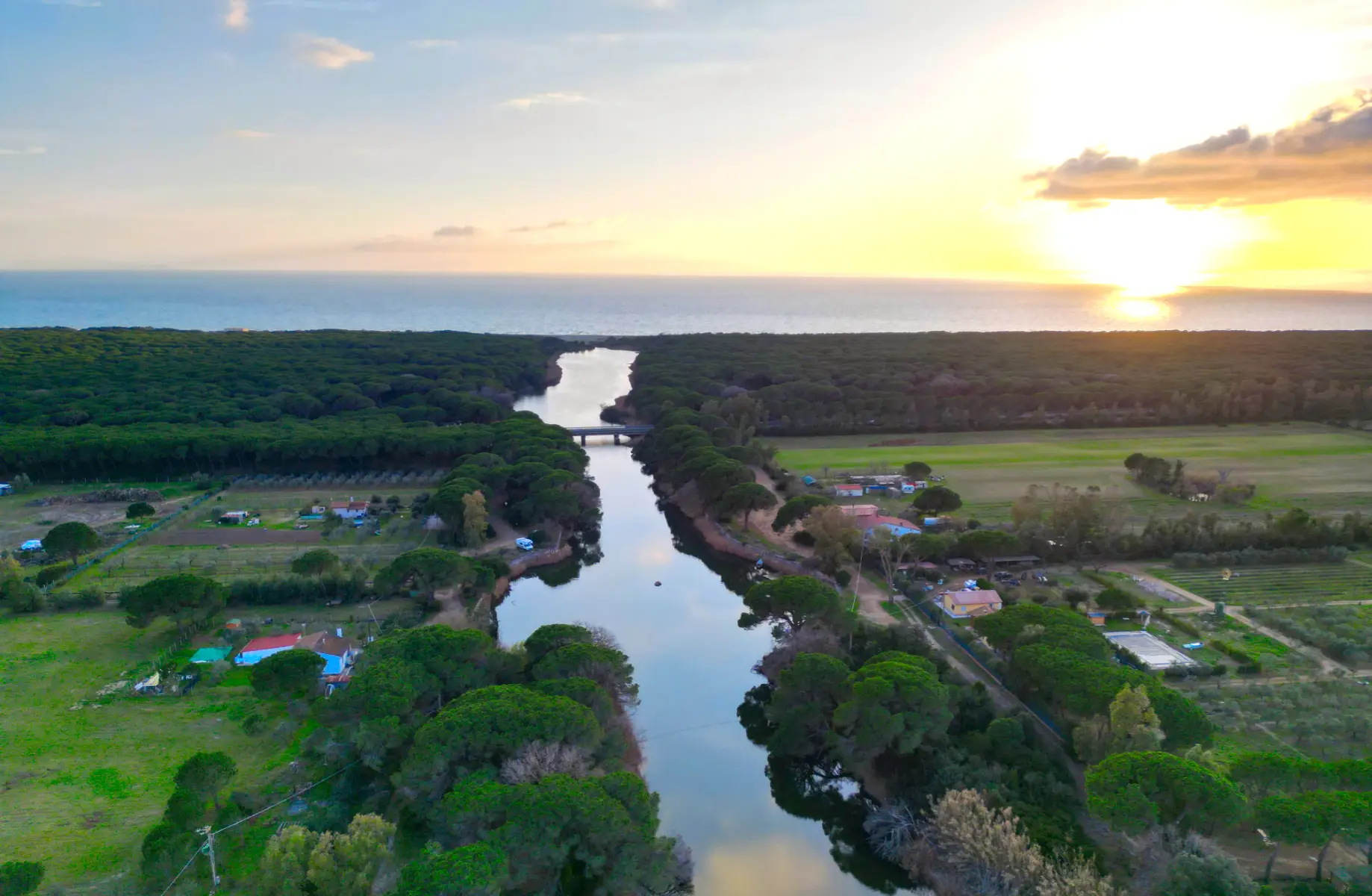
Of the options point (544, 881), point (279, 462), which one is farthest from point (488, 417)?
point (544, 881)

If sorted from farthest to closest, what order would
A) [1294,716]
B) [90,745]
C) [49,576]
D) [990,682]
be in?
[49,576] → [990,682] → [1294,716] → [90,745]

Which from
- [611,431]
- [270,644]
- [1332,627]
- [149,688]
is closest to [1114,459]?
[1332,627]

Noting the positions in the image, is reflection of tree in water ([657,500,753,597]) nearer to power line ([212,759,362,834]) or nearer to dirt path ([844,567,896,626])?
dirt path ([844,567,896,626])

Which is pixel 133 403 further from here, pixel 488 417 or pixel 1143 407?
pixel 1143 407

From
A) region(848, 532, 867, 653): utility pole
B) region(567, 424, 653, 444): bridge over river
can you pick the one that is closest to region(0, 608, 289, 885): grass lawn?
region(848, 532, 867, 653): utility pole

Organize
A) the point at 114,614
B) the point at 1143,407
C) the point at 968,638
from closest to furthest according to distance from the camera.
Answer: the point at 968,638, the point at 114,614, the point at 1143,407

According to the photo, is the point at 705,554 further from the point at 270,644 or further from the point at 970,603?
the point at 270,644
